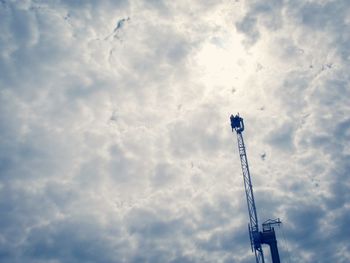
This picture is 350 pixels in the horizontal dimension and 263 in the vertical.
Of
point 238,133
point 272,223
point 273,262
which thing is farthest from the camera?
point 238,133

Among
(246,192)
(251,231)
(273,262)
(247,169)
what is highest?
(247,169)

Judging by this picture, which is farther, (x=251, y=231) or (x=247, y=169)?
(x=247, y=169)

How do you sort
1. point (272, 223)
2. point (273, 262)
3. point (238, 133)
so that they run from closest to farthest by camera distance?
point (273, 262) < point (272, 223) < point (238, 133)

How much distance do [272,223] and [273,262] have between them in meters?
8.98

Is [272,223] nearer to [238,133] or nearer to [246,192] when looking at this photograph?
[246,192]

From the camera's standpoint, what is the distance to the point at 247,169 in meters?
87.0

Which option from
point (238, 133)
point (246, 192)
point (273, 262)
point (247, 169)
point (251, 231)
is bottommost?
point (273, 262)

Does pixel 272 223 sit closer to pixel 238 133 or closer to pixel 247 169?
pixel 247 169

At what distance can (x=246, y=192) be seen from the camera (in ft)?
279

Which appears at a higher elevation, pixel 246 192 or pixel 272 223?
pixel 246 192

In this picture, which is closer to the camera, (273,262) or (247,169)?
(273,262)

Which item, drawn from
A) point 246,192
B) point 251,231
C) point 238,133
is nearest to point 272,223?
point 251,231

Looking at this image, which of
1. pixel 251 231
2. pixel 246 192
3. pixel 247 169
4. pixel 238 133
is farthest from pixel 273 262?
pixel 238 133

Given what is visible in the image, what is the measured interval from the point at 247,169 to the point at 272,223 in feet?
60.5
